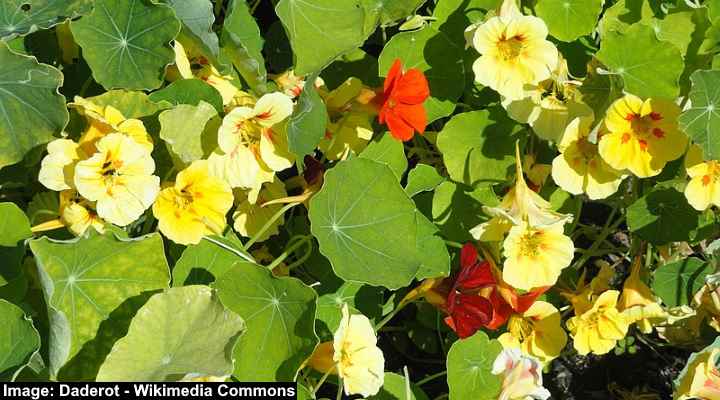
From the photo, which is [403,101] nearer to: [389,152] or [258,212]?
[389,152]

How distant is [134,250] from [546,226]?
66 centimetres

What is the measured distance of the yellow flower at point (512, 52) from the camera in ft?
5.39

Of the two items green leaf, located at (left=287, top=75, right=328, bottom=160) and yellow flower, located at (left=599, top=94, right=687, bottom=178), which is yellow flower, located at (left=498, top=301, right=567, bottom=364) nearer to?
yellow flower, located at (left=599, top=94, right=687, bottom=178)

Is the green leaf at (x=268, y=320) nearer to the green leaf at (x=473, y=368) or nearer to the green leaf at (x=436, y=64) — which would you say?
the green leaf at (x=473, y=368)

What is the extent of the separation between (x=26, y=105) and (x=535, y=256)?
2.81ft

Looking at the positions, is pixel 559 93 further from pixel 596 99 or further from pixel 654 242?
pixel 654 242

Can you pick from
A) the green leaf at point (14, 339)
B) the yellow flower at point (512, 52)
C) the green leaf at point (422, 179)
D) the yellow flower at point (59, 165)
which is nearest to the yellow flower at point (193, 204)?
the yellow flower at point (59, 165)

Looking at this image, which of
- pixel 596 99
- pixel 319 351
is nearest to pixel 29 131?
pixel 319 351

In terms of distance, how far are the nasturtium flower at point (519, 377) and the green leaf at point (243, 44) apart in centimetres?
63

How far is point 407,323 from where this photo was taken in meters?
2.06

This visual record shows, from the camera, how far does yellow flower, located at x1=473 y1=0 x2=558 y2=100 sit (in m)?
1.64

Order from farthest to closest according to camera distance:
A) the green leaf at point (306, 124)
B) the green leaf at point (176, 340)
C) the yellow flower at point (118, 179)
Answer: the green leaf at point (306, 124) < the yellow flower at point (118, 179) < the green leaf at point (176, 340)

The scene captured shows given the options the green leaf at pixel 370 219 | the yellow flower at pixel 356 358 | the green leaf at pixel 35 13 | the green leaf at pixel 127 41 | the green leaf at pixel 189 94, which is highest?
the green leaf at pixel 35 13

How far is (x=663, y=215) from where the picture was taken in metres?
1.82
